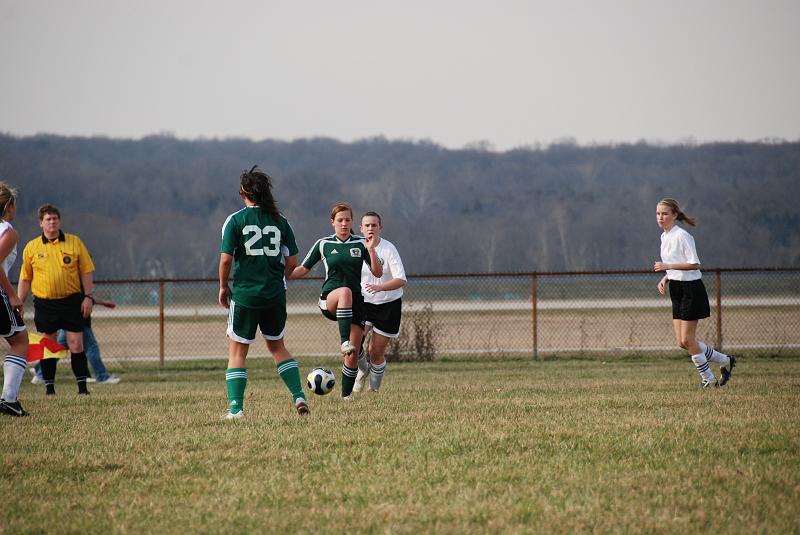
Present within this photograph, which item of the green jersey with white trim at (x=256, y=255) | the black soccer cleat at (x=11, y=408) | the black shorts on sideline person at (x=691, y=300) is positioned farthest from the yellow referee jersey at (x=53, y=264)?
the black shorts on sideline person at (x=691, y=300)

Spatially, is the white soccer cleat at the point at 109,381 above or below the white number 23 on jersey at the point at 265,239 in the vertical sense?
below

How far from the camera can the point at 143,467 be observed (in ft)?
19.6

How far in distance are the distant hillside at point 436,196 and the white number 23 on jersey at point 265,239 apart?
89.3 meters

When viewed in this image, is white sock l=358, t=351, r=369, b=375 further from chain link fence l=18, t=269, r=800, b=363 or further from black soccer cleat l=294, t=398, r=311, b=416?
chain link fence l=18, t=269, r=800, b=363

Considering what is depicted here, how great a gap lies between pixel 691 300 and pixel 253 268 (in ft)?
16.3

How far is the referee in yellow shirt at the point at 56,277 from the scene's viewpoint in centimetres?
1111

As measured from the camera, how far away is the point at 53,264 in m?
11.1

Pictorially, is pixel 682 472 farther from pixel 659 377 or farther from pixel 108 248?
pixel 108 248

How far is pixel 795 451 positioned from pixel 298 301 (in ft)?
155

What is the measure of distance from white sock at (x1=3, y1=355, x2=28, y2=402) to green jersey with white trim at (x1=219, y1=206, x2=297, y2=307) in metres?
2.43

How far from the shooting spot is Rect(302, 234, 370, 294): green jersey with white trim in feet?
31.4

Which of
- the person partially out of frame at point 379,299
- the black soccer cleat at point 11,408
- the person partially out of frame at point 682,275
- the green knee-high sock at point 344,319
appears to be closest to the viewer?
the black soccer cleat at point 11,408

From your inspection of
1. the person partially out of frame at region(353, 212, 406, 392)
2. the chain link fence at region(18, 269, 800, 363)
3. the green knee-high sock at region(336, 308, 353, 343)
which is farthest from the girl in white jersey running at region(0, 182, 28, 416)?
the chain link fence at region(18, 269, 800, 363)

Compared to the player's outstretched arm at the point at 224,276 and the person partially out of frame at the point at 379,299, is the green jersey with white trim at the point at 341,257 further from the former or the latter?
the player's outstretched arm at the point at 224,276
